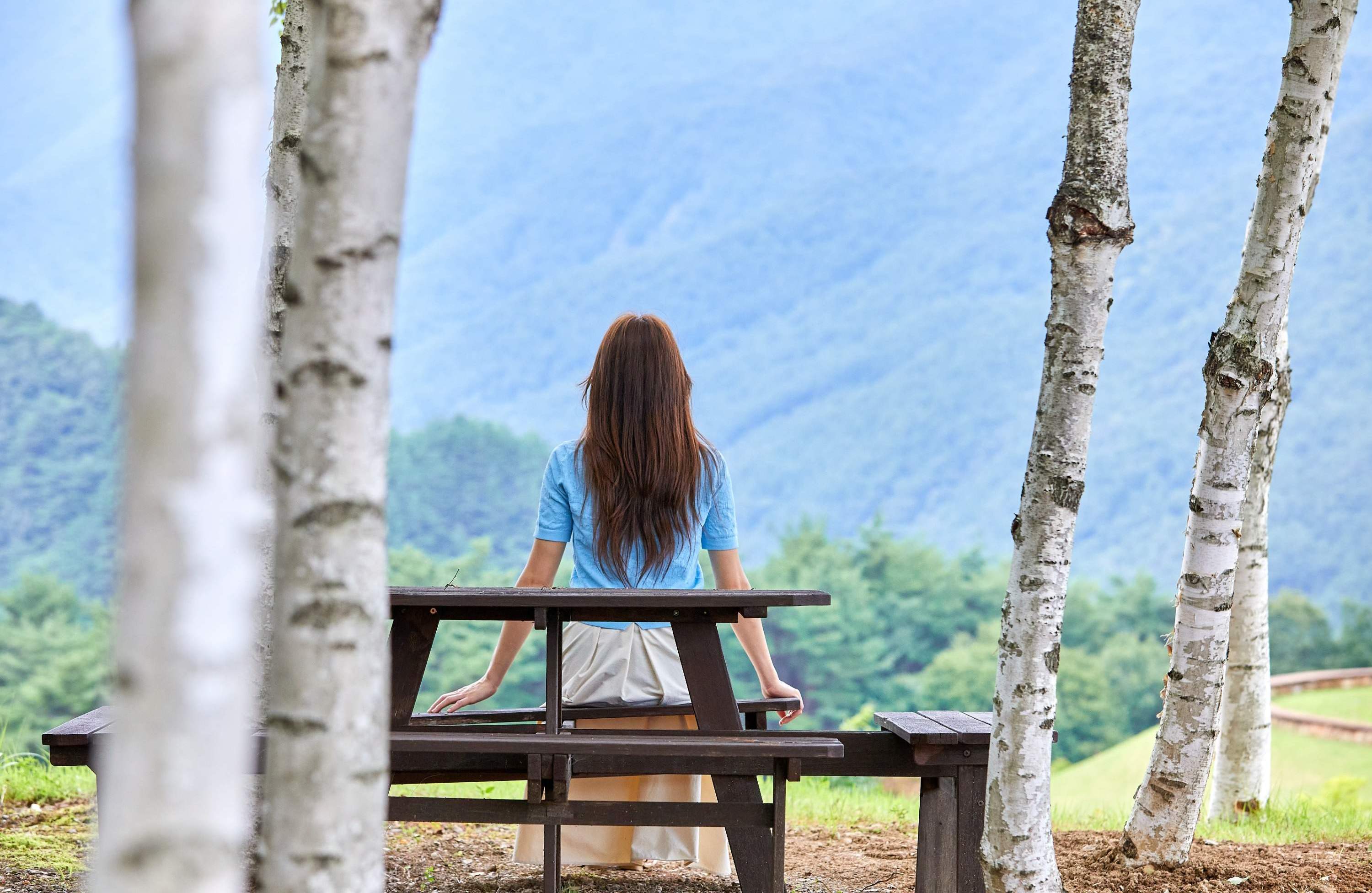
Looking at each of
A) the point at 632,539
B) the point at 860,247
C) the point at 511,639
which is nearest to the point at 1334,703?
the point at 632,539

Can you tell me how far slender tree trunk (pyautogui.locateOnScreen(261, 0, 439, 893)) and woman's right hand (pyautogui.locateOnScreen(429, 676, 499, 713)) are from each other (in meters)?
1.70

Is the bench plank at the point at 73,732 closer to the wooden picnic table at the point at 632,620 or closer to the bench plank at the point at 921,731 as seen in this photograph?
the wooden picnic table at the point at 632,620

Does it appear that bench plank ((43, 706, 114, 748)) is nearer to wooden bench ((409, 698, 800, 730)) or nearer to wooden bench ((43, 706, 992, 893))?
wooden bench ((43, 706, 992, 893))

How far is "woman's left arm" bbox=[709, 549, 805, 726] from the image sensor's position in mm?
3100

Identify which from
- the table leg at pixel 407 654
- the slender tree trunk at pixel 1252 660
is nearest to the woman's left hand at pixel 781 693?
the table leg at pixel 407 654

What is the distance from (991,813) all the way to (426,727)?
1.31m

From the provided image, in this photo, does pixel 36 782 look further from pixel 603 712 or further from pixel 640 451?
pixel 640 451

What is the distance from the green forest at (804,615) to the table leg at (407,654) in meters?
19.3

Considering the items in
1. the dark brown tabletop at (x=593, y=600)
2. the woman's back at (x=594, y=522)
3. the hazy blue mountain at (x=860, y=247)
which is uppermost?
the hazy blue mountain at (x=860, y=247)

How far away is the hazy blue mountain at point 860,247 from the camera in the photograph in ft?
198

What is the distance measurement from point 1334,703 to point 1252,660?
11668mm

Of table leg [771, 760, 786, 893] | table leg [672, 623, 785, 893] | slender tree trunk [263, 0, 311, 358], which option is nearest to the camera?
table leg [771, 760, 786, 893]

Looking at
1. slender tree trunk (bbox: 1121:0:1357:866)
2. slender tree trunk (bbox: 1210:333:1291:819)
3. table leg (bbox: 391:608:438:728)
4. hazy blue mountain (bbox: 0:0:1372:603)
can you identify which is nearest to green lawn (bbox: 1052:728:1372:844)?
slender tree trunk (bbox: 1210:333:1291:819)

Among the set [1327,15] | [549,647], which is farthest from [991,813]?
[1327,15]
